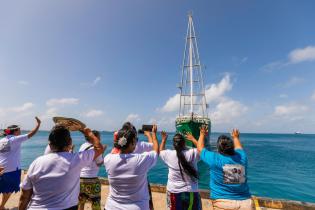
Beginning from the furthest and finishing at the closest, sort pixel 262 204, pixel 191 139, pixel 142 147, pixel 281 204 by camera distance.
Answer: pixel 262 204 → pixel 281 204 → pixel 142 147 → pixel 191 139

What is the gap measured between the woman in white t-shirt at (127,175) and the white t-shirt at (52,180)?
49 centimetres

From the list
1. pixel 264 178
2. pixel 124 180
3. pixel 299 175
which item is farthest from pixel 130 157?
pixel 299 175

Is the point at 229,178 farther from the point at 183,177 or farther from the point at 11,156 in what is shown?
the point at 11,156

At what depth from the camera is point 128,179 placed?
2424 mm

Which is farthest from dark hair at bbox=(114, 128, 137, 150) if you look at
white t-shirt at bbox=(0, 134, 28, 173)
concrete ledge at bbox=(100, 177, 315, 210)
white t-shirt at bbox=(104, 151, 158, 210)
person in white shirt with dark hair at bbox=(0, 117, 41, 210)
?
concrete ledge at bbox=(100, 177, 315, 210)

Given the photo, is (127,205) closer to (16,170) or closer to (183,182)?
(183,182)

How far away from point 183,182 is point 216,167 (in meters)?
0.75

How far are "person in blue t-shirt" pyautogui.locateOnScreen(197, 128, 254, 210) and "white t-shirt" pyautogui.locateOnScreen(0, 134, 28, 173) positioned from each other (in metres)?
4.64

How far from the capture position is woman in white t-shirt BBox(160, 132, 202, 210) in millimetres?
3354

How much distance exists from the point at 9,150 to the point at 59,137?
351 centimetres

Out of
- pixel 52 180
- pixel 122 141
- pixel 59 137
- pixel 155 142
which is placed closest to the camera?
pixel 52 180

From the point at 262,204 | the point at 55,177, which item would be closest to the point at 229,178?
the point at 55,177

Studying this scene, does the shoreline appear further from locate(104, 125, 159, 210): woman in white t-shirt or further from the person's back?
locate(104, 125, 159, 210): woman in white t-shirt

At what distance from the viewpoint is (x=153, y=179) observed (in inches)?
689
